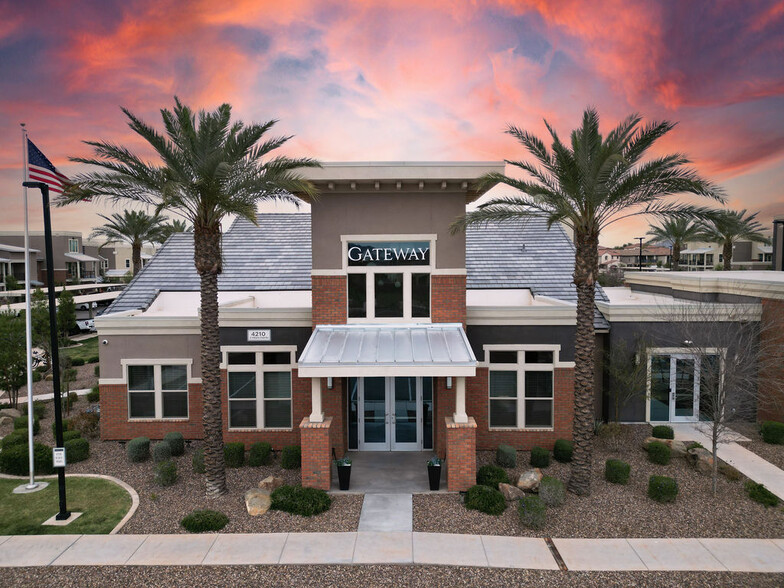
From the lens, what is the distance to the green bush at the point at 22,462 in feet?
43.6

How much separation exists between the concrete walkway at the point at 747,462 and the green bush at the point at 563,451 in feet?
11.1

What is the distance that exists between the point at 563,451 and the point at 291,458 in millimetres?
7807

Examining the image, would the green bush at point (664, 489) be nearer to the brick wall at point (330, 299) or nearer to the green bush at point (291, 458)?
the brick wall at point (330, 299)

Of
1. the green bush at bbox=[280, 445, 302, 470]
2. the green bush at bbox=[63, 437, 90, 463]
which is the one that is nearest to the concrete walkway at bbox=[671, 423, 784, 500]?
the green bush at bbox=[280, 445, 302, 470]

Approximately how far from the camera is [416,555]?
9.22 meters

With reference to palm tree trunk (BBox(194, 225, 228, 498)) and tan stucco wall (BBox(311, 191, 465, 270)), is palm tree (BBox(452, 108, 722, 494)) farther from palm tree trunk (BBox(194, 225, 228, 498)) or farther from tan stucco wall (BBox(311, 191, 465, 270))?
palm tree trunk (BBox(194, 225, 228, 498))

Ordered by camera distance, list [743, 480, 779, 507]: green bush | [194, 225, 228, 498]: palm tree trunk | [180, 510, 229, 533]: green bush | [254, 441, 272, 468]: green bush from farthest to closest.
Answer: [254, 441, 272, 468]: green bush, [194, 225, 228, 498]: palm tree trunk, [743, 480, 779, 507]: green bush, [180, 510, 229, 533]: green bush

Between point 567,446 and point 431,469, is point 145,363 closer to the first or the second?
point 431,469

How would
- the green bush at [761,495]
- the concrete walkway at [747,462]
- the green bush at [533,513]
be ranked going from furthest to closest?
the concrete walkway at [747,462], the green bush at [761,495], the green bush at [533,513]

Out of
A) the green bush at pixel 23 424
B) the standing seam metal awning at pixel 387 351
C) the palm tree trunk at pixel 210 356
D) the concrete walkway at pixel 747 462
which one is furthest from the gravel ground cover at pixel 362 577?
the green bush at pixel 23 424

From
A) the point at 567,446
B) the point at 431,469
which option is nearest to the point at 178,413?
the point at 431,469

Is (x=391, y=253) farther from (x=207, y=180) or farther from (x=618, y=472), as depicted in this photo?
(x=618, y=472)

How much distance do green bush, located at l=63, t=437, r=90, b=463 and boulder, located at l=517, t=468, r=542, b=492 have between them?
12.6m

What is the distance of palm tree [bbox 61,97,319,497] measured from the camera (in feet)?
37.4
